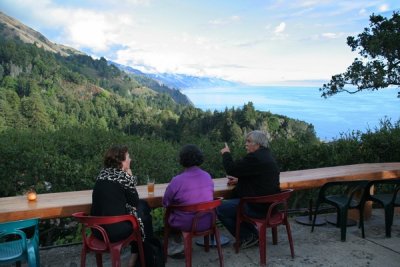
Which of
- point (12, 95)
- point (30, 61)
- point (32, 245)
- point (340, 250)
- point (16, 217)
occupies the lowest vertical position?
point (340, 250)

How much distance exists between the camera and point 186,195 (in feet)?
11.9

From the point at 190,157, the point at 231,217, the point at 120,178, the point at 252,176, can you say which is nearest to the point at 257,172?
the point at 252,176

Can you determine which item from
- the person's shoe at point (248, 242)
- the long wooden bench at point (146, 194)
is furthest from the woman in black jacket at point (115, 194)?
the person's shoe at point (248, 242)

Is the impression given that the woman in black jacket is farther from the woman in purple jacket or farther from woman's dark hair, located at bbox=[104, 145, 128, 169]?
the woman in purple jacket

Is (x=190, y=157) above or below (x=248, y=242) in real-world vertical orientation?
above

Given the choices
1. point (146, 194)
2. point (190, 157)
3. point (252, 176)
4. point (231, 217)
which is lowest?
point (231, 217)

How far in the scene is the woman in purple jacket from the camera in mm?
3629

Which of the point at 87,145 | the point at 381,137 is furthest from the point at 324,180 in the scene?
the point at 87,145

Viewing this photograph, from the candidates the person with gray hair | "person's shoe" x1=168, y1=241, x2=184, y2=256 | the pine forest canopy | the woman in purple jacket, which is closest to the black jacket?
the person with gray hair

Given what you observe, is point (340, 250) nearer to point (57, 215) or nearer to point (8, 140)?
point (57, 215)

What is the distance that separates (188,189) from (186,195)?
0.06 m

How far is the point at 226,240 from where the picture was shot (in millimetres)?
4500

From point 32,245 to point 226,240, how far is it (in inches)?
84.8

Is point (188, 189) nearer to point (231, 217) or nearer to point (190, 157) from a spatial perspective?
point (190, 157)
